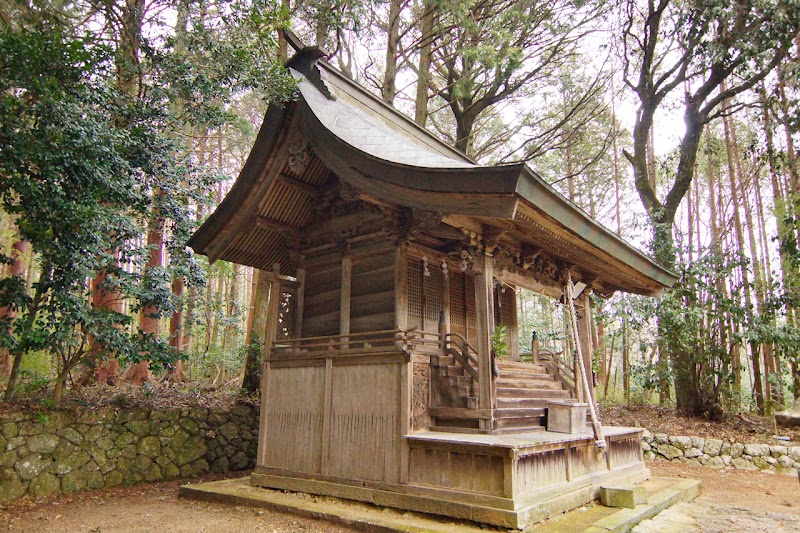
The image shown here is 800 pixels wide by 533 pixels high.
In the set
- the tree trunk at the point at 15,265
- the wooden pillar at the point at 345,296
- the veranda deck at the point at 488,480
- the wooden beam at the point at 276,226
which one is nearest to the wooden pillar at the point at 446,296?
the wooden pillar at the point at 345,296

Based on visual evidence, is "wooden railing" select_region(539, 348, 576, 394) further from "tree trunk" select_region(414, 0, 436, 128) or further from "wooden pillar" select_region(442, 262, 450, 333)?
"tree trunk" select_region(414, 0, 436, 128)

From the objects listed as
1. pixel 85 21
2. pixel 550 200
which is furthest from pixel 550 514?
pixel 85 21

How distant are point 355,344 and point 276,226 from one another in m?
2.29

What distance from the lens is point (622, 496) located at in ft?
21.8

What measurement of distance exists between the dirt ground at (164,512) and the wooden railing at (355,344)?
2.12 meters

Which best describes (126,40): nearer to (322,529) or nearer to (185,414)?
(185,414)

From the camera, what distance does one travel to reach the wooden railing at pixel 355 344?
265 inches

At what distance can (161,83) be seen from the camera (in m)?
8.53

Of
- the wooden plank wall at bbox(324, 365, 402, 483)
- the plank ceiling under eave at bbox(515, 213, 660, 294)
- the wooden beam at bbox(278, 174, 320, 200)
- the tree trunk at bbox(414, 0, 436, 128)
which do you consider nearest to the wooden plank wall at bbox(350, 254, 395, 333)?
the wooden plank wall at bbox(324, 365, 402, 483)

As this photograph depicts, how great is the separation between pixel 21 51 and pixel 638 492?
381 inches

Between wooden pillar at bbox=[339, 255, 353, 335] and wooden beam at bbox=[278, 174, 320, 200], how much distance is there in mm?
1175

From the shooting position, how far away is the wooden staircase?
6.62 metres

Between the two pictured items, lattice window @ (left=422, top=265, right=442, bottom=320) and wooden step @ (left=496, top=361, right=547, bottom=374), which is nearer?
lattice window @ (left=422, top=265, right=442, bottom=320)

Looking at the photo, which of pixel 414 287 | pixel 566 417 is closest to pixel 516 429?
pixel 566 417
